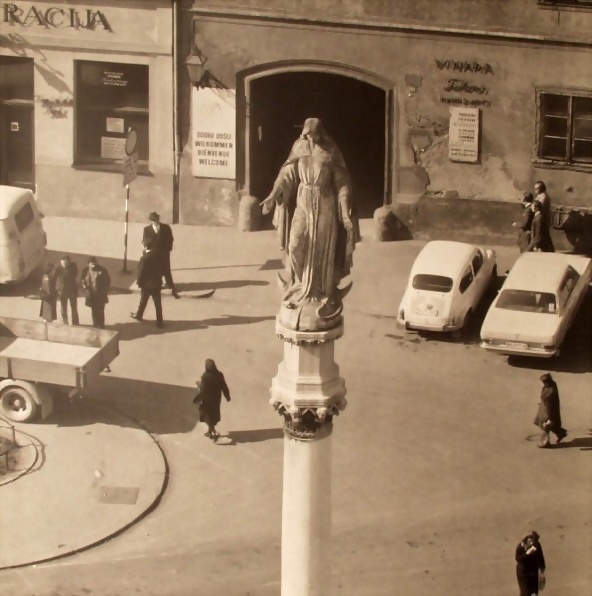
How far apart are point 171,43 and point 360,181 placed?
2.53 meters

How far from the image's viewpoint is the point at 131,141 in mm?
17953

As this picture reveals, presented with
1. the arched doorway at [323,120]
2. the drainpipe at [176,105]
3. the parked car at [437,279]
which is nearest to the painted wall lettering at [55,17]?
the drainpipe at [176,105]

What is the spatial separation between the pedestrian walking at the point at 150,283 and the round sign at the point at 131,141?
144cm

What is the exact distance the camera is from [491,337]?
1958 centimetres

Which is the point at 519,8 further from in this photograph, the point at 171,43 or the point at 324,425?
the point at 324,425

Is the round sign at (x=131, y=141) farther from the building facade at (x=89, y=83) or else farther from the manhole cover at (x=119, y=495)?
the manhole cover at (x=119, y=495)

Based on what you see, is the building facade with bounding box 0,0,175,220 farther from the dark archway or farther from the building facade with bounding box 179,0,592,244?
the dark archway

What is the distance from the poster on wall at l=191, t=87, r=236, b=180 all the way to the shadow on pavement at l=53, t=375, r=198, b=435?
2637 mm

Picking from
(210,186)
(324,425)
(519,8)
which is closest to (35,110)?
(210,186)

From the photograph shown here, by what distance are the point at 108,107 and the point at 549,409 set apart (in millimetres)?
5904

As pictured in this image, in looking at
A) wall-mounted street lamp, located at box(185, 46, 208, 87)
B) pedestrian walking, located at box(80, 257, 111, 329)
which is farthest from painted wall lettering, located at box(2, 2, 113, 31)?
pedestrian walking, located at box(80, 257, 111, 329)

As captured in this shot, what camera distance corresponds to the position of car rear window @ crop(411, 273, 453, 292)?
19562 millimetres

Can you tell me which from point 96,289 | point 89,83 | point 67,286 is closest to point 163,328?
point 96,289

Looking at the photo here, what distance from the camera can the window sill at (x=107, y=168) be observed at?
717 inches
